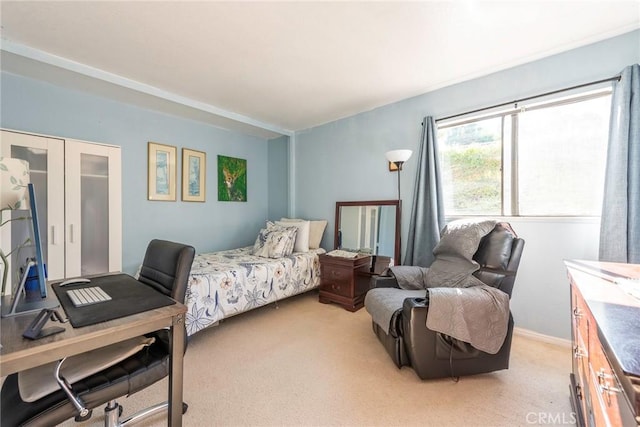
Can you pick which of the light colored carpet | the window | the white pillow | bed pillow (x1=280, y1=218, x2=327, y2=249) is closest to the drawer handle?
the light colored carpet

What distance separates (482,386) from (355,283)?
1525 mm

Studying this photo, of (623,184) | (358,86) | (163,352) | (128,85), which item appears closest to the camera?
(163,352)

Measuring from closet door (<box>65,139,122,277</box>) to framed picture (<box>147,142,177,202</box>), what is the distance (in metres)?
0.43

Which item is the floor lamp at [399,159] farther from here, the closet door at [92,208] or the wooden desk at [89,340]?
the closet door at [92,208]

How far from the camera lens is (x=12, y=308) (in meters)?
0.99

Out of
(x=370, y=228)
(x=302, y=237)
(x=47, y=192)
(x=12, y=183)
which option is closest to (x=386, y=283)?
(x=370, y=228)

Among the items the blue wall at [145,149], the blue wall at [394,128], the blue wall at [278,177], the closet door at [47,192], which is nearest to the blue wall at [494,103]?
the blue wall at [394,128]

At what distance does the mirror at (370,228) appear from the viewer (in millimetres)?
A: 3193

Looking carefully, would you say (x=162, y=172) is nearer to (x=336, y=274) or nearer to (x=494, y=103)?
(x=336, y=274)

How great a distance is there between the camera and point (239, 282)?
2.60 meters

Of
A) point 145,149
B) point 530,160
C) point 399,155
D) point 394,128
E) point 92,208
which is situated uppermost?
point 394,128

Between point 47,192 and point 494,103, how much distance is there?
4.35m

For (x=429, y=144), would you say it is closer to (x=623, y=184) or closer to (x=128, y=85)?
(x=623, y=184)

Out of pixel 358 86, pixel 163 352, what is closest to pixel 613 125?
pixel 358 86
